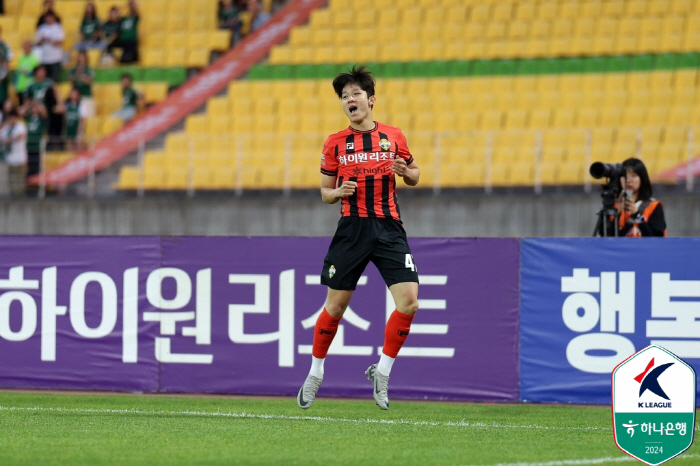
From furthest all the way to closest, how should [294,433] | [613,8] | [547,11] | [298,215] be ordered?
[547,11] → [613,8] → [298,215] → [294,433]

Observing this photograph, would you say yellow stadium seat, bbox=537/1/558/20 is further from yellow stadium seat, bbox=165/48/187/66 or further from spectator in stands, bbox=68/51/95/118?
spectator in stands, bbox=68/51/95/118

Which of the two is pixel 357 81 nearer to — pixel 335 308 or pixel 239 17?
pixel 335 308

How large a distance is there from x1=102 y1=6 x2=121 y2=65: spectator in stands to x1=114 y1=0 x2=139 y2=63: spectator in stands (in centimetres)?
7

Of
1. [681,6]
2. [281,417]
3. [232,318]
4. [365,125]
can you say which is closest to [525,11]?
[681,6]

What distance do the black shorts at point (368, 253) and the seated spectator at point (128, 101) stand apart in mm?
11792

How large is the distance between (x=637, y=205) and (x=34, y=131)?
1071 centimetres

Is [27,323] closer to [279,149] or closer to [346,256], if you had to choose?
[346,256]

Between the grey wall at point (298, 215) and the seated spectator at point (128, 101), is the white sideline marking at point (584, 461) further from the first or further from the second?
the seated spectator at point (128, 101)

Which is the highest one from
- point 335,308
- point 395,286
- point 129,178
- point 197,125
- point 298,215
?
point 197,125

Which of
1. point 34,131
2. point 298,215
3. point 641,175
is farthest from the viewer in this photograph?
point 34,131

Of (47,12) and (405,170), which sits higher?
(47,12)

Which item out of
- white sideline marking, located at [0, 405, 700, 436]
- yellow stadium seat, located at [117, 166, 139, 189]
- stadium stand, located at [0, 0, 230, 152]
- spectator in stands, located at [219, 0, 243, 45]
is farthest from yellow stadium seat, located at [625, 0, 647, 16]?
white sideline marking, located at [0, 405, 700, 436]

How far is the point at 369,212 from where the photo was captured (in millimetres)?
7695

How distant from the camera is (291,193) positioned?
644 inches
